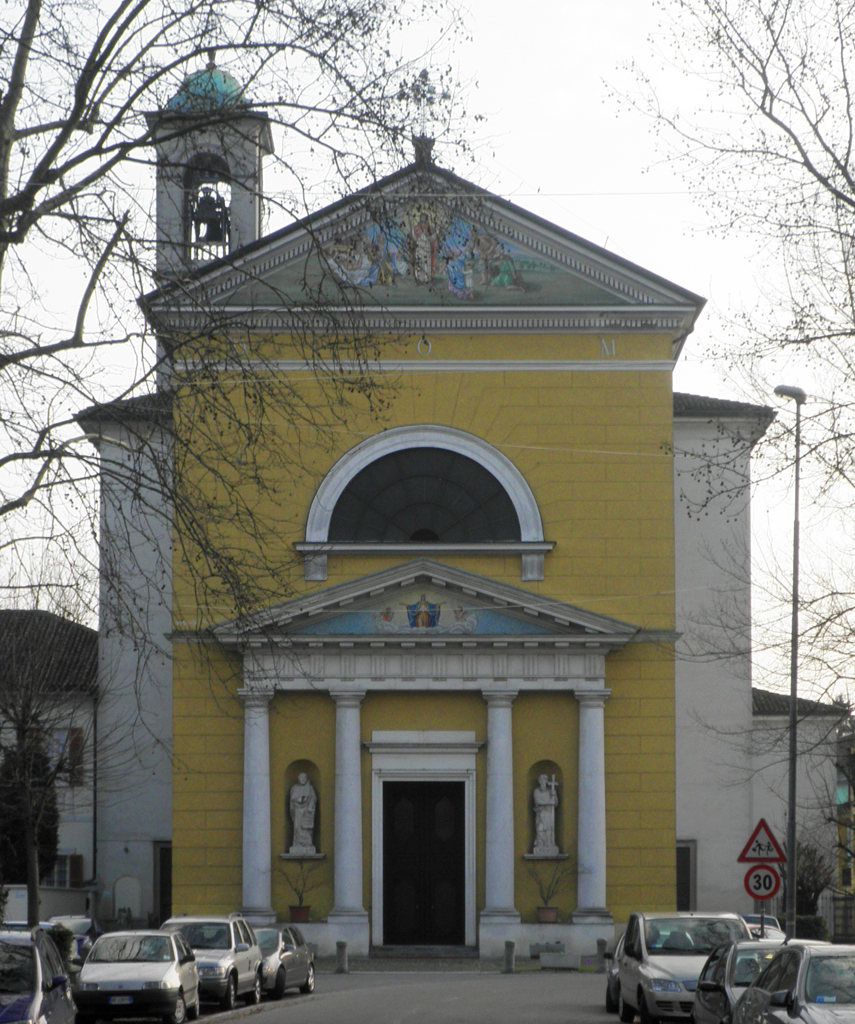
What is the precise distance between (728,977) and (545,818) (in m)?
16.2

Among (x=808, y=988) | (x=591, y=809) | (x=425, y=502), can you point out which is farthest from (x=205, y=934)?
(x=808, y=988)

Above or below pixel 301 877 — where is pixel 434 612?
above

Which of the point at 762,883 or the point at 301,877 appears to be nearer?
the point at 762,883

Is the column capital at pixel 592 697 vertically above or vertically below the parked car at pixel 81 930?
above

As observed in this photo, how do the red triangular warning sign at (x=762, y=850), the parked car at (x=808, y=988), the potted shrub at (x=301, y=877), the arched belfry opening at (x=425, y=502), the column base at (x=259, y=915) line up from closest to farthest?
the parked car at (x=808, y=988) → the red triangular warning sign at (x=762, y=850) → the column base at (x=259, y=915) → the potted shrub at (x=301, y=877) → the arched belfry opening at (x=425, y=502)

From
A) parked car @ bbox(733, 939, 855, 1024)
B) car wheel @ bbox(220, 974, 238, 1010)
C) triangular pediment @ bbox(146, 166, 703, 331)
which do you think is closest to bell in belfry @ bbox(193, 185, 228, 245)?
triangular pediment @ bbox(146, 166, 703, 331)

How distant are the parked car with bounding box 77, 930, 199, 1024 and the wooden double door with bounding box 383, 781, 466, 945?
11.4 meters

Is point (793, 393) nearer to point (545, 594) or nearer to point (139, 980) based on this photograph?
point (139, 980)

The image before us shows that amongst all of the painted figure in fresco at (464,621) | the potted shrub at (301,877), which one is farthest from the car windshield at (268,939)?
the painted figure in fresco at (464,621)

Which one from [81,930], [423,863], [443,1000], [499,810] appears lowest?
[81,930]

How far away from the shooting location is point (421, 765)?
32.6m

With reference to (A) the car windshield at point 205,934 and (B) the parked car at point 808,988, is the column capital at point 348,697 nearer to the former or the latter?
(A) the car windshield at point 205,934

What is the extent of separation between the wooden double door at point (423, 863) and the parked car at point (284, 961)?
494 cm

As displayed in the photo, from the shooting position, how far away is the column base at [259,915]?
31.2 m
